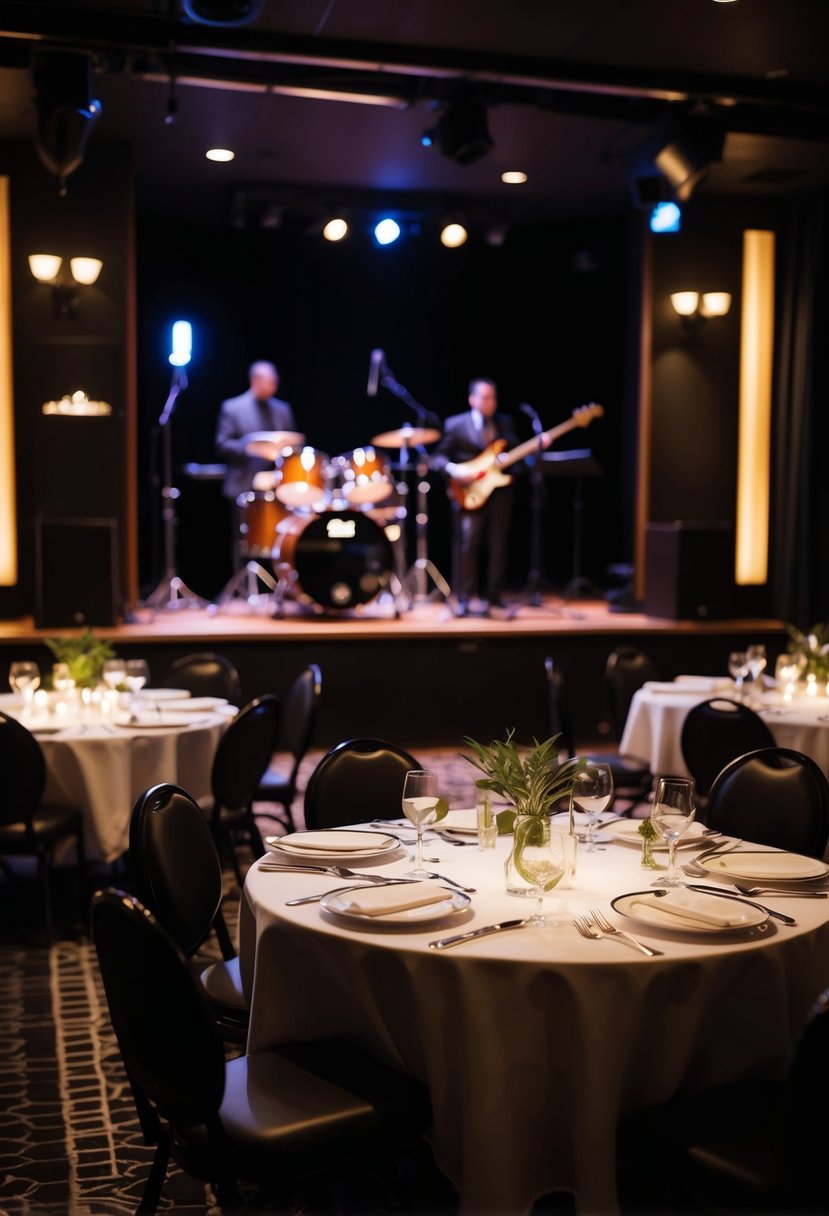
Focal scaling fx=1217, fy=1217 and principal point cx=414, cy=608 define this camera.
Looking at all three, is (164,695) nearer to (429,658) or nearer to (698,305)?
(429,658)

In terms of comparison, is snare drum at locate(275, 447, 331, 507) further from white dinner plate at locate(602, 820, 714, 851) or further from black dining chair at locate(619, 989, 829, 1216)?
black dining chair at locate(619, 989, 829, 1216)

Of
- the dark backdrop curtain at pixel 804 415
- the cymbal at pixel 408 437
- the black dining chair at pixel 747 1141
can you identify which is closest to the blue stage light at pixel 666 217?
the dark backdrop curtain at pixel 804 415

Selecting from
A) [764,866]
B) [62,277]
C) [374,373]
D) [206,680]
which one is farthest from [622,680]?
[374,373]

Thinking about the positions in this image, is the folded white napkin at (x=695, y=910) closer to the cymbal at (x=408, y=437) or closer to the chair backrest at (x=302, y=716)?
the chair backrest at (x=302, y=716)

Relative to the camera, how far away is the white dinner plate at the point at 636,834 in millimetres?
2977

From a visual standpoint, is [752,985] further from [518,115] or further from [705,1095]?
[518,115]

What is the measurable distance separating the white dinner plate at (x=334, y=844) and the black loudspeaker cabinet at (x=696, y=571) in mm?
6246

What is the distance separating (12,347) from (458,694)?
4044mm

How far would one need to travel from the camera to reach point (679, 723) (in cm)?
522

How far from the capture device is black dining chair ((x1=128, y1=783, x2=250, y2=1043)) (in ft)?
9.23

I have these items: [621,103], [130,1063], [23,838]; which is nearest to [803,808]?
[130,1063]

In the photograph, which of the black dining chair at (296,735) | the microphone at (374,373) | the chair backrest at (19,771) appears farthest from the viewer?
the microphone at (374,373)

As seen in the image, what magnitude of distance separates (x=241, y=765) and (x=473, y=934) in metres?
2.29

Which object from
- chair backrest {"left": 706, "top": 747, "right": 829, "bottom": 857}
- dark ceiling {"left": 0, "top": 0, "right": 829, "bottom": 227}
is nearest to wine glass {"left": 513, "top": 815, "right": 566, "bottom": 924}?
chair backrest {"left": 706, "top": 747, "right": 829, "bottom": 857}
